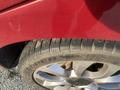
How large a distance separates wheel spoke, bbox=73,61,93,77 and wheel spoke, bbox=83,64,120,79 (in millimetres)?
70

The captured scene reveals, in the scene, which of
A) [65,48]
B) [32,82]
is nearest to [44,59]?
[65,48]

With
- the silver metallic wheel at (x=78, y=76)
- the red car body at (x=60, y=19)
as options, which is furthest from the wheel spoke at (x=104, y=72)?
the red car body at (x=60, y=19)

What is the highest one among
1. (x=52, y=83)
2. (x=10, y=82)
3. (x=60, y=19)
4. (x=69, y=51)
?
(x=60, y=19)

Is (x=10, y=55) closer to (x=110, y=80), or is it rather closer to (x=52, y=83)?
(x=52, y=83)

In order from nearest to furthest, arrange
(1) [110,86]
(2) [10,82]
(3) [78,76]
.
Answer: (3) [78,76], (1) [110,86], (2) [10,82]

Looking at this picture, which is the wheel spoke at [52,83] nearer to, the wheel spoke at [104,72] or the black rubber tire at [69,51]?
the wheel spoke at [104,72]

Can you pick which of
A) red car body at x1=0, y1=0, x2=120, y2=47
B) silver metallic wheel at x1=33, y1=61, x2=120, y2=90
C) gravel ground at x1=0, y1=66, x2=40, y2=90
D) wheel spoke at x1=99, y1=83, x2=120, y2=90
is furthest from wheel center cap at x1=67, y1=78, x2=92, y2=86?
red car body at x1=0, y1=0, x2=120, y2=47

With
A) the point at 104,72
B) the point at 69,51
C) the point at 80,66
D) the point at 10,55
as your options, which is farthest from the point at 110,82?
the point at 10,55

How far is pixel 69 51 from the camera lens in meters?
1.99

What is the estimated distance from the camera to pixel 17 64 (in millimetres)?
2404

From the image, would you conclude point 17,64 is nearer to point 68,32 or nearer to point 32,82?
point 32,82

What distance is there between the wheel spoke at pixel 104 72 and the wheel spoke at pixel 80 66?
7cm

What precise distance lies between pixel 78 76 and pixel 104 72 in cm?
17

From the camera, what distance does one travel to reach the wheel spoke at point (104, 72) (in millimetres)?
2174
